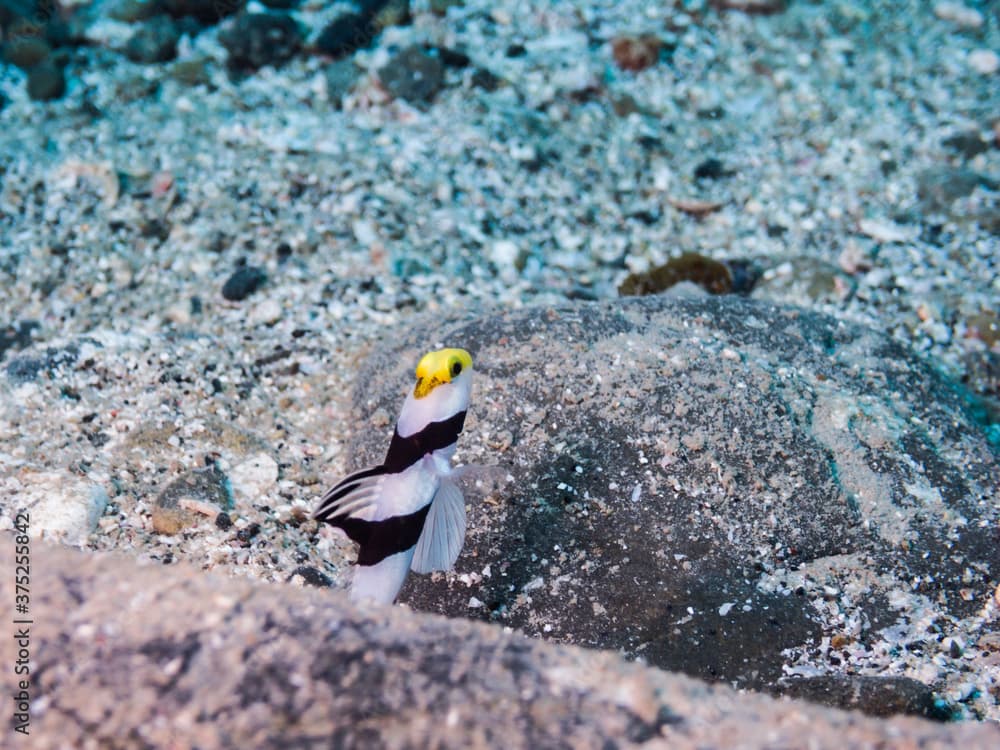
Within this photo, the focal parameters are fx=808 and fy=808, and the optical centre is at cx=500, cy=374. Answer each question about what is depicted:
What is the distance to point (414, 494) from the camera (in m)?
2.35

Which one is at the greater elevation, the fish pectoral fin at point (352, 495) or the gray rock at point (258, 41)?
the fish pectoral fin at point (352, 495)

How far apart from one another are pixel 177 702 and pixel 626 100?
6.05 m

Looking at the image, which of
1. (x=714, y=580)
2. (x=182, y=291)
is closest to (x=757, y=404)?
(x=714, y=580)

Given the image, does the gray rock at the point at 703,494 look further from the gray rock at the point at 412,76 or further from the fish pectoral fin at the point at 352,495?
the gray rock at the point at 412,76

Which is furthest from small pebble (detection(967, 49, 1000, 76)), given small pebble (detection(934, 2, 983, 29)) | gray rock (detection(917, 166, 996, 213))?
gray rock (detection(917, 166, 996, 213))

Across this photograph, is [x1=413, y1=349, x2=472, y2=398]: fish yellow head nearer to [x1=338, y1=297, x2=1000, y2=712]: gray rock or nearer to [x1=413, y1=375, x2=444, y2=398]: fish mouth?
[x1=413, y1=375, x2=444, y2=398]: fish mouth

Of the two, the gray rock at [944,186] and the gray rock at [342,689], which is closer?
the gray rock at [342,689]

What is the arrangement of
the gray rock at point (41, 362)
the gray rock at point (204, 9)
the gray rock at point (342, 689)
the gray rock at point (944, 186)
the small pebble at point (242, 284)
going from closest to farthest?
the gray rock at point (342, 689) → the gray rock at point (41, 362) → the small pebble at point (242, 284) → the gray rock at point (944, 186) → the gray rock at point (204, 9)

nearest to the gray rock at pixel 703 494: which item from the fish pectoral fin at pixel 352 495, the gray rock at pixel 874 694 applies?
the gray rock at pixel 874 694

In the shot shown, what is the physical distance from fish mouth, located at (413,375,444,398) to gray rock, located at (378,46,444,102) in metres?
4.57

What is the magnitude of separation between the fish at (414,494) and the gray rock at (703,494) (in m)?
0.51

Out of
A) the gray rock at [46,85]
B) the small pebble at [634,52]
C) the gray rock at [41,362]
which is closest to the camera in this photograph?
the gray rock at [41,362]

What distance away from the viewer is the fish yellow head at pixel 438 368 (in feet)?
7.34

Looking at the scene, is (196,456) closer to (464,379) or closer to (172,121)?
(464,379)
